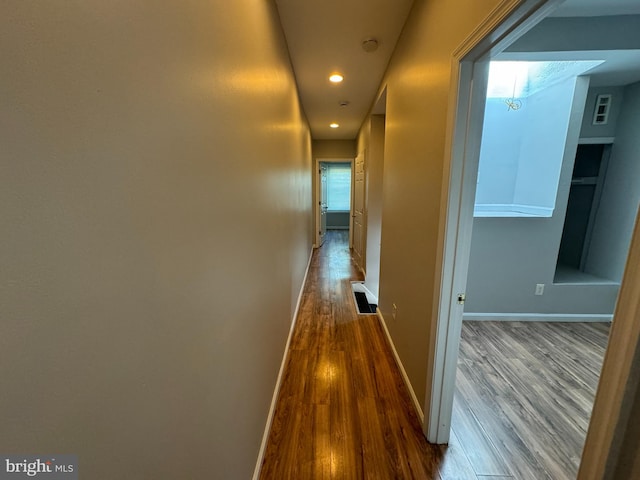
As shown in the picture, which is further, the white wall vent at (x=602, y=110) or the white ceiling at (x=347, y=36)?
the white wall vent at (x=602, y=110)

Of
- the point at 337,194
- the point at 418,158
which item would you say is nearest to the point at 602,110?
the point at 418,158

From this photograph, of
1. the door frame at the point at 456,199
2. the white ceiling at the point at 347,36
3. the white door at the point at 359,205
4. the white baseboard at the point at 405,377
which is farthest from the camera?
the white door at the point at 359,205

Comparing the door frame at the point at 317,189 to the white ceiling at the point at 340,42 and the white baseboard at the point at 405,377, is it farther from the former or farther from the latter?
the white baseboard at the point at 405,377

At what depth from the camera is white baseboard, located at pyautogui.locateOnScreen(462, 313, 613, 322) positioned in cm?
293

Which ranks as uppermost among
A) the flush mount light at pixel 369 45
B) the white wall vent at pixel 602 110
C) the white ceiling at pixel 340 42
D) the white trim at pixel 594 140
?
the white ceiling at pixel 340 42

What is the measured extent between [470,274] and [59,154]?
338 centimetres

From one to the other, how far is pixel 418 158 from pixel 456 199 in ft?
1.81

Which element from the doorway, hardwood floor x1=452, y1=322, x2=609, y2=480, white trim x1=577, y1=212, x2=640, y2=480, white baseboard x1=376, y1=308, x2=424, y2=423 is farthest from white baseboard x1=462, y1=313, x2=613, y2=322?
the doorway

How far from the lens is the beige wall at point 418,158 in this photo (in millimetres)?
1314

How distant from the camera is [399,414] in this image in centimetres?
171

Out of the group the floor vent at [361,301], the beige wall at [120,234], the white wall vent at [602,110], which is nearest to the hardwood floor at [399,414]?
the floor vent at [361,301]

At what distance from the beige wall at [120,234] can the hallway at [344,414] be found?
596 millimetres

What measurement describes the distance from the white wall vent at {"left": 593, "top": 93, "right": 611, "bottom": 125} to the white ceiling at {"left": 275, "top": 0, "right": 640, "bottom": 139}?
38 centimetres

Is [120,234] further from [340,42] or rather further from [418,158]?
[340,42]
